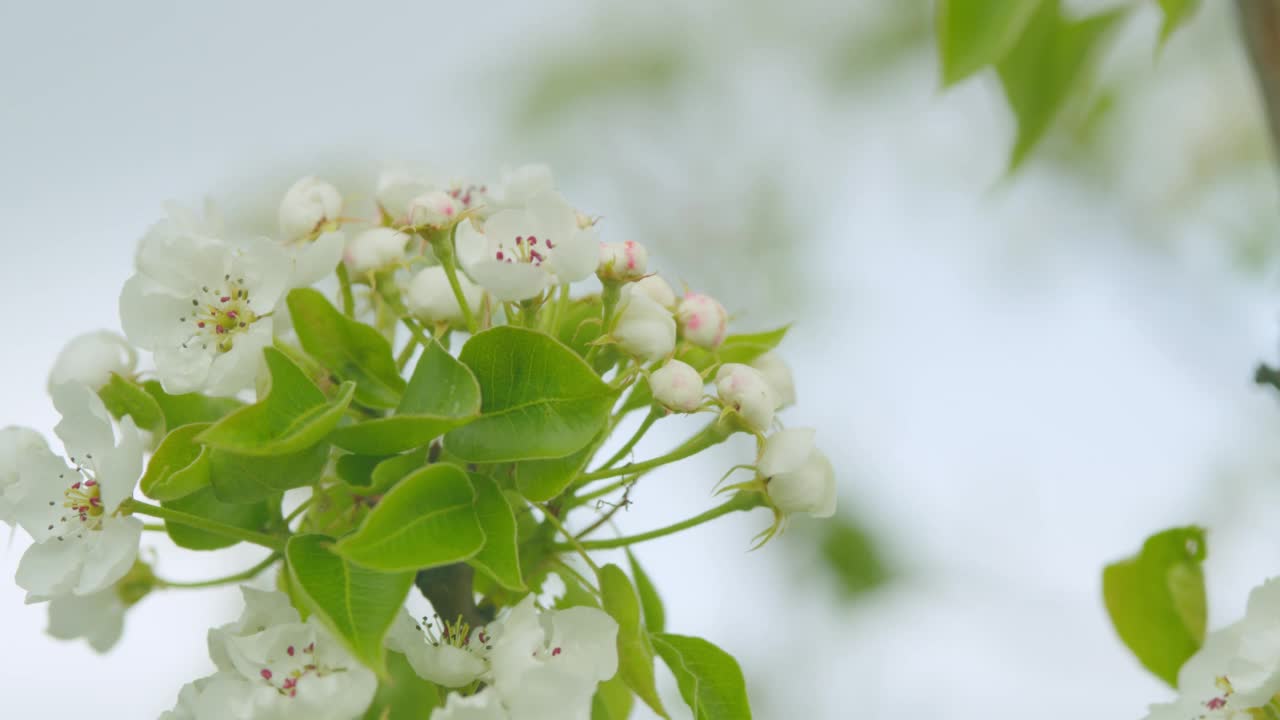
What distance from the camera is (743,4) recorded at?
189 inches

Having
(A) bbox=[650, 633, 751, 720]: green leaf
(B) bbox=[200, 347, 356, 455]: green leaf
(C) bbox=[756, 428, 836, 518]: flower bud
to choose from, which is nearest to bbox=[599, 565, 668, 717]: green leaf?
(A) bbox=[650, 633, 751, 720]: green leaf

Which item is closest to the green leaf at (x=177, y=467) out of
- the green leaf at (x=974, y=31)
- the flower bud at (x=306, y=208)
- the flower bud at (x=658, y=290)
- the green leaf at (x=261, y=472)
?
the green leaf at (x=261, y=472)

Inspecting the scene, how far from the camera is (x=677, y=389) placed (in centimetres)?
73

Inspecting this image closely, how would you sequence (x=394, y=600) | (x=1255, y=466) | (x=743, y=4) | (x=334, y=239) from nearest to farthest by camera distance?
(x=394, y=600)
(x=334, y=239)
(x=1255, y=466)
(x=743, y=4)

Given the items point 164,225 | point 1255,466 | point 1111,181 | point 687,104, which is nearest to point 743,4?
point 687,104

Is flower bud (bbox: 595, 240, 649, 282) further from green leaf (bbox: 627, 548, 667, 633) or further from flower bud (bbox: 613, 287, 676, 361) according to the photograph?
green leaf (bbox: 627, 548, 667, 633)

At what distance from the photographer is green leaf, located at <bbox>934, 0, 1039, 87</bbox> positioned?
787 millimetres

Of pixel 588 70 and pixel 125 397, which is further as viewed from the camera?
pixel 588 70

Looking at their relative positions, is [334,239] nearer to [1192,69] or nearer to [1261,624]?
[1261,624]

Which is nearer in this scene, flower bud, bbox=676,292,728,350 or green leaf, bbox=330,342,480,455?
green leaf, bbox=330,342,480,455

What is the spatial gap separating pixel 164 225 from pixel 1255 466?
3.67 m

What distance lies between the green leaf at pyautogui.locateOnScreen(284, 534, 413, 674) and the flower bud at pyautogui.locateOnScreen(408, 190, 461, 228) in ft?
0.82

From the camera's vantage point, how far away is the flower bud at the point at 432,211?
0.79 meters

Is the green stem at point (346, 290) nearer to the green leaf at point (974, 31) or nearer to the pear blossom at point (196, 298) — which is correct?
the pear blossom at point (196, 298)
